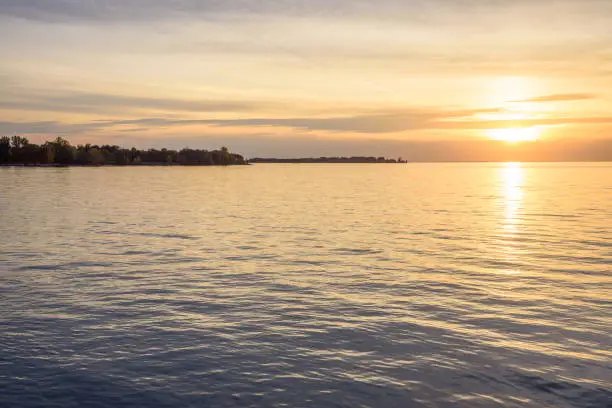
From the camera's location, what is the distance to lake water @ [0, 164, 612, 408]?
15641 millimetres

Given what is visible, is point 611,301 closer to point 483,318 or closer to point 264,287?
point 483,318

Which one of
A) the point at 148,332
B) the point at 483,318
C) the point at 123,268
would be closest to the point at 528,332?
the point at 483,318

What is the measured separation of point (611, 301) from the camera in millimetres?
Answer: 25531

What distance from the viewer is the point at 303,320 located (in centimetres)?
2230

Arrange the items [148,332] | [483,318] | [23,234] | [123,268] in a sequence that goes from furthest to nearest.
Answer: [23,234] < [123,268] < [483,318] < [148,332]

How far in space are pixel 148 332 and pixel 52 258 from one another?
18.1 metres

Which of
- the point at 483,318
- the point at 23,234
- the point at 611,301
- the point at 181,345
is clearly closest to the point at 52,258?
the point at 23,234

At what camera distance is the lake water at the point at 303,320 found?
15641 millimetres

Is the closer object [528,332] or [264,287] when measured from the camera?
[528,332]

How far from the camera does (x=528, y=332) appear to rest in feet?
69.1

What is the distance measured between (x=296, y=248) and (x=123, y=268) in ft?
43.5

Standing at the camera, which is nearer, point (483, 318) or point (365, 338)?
point (365, 338)

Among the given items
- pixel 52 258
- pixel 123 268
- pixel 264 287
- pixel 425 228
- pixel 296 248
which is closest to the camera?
pixel 264 287

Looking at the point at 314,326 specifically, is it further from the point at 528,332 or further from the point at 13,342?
the point at 13,342
